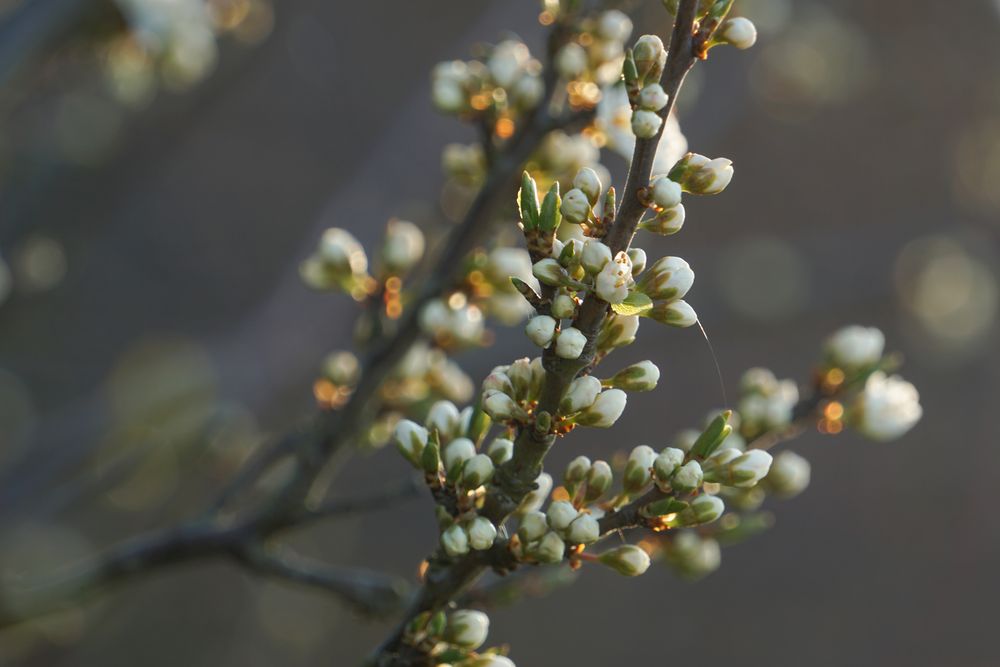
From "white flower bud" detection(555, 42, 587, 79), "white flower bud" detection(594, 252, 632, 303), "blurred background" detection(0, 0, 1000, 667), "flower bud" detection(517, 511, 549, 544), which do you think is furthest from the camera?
"blurred background" detection(0, 0, 1000, 667)

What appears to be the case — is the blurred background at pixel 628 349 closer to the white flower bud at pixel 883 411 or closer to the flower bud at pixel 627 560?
the white flower bud at pixel 883 411

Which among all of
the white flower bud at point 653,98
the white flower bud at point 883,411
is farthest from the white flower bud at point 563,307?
the white flower bud at point 883,411

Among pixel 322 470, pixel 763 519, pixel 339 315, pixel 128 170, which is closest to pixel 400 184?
pixel 339 315

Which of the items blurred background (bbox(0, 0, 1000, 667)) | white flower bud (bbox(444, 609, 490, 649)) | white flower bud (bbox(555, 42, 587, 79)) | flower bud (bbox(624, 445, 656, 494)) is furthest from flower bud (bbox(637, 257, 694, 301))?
blurred background (bbox(0, 0, 1000, 667))

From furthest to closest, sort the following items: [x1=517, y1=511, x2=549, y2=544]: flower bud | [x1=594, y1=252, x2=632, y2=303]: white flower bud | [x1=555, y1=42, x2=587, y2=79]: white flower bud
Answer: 1. [x1=555, y1=42, x2=587, y2=79]: white flower bud
2. [x1=517, y1=511, x2=549, y2=544]: flower bud
3. [x1=594, y1=252, x2=632, y2=303]: white flower bud

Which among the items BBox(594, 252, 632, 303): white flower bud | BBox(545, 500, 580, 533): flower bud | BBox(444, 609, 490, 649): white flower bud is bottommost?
BBox(444, 609, 490, 649): white flower bud

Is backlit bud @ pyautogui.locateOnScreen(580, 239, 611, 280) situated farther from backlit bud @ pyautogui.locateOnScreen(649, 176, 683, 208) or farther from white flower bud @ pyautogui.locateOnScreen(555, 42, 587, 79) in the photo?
white flower bud @ pyautogui.locateOnScreen(555, 42, 587, 79)

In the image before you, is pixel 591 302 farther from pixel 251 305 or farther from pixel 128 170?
pixel 251 305
